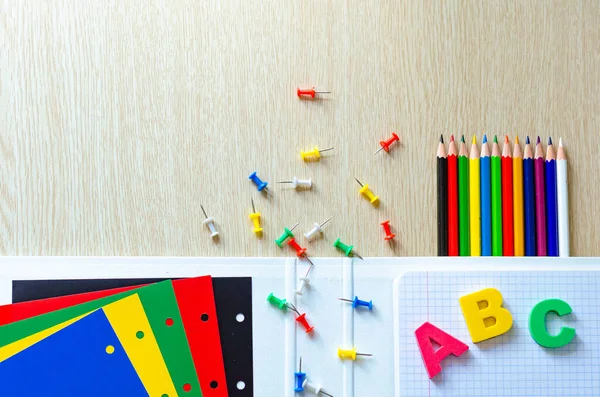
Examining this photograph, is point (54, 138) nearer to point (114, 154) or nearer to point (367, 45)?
point (114, 154)

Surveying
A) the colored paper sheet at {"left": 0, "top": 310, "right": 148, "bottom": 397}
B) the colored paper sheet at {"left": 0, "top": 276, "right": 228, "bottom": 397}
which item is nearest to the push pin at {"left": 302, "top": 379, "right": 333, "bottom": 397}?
the colored paper sheet at {"left": 0, "top": 276, "right": 228, "bottom": 397}

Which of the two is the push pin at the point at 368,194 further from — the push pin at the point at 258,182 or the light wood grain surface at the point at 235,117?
the push pin at the point at 258,182

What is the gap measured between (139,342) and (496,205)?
20.6 inches

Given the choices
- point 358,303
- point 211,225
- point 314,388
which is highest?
point 211,225

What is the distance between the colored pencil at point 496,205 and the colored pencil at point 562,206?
0.09 m

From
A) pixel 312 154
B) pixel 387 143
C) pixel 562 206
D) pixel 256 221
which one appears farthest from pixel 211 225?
pixel 562 206

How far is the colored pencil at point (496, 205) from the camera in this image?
2.53ft

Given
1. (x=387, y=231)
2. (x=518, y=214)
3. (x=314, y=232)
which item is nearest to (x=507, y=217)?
(x=518, y=214)

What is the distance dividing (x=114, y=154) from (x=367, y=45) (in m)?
0.39

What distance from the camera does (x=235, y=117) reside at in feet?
2.51

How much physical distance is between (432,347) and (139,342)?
0.39 m

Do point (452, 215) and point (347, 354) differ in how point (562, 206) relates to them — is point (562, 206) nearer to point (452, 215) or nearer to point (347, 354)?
point (452, 215)

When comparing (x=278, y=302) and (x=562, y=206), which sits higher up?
(x=562, y=206)

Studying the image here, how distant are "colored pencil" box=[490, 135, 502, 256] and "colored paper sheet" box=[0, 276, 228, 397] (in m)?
0.40
